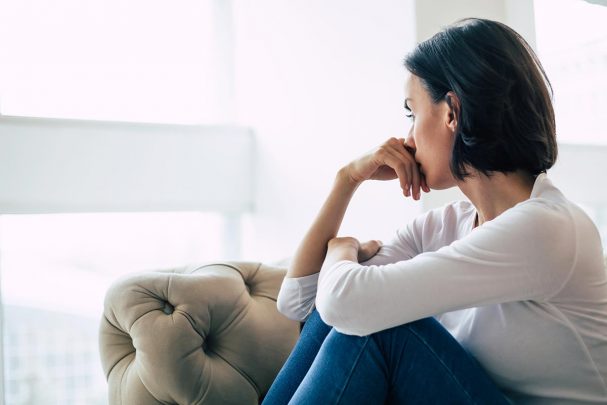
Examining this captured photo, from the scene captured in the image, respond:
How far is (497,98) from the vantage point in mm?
1132

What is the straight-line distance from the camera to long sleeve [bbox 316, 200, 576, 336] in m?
1.05

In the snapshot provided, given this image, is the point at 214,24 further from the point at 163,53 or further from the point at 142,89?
the point at 142,89

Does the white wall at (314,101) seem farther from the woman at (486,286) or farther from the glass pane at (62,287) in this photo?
the woman at (486,286)

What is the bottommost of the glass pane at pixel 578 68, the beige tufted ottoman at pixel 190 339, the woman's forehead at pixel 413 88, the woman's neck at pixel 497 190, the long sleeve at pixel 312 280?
the beige tufted ottoman at pixel 190 339

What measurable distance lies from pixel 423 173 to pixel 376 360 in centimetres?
45

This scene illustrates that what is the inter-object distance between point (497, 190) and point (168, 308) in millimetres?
781

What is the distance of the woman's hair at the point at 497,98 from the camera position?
113 centimetres

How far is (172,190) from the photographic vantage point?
2.47 metres

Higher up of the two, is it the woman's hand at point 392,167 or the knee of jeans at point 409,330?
the woman's hand at point 392,167

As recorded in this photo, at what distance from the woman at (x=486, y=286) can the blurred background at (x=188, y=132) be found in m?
0.66

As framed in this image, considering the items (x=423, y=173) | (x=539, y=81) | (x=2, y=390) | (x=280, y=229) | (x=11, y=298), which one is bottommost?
(x=2, y=390)

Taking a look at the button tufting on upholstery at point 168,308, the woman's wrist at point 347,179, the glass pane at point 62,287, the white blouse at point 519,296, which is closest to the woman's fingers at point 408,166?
the woman's wrist at point 347,179

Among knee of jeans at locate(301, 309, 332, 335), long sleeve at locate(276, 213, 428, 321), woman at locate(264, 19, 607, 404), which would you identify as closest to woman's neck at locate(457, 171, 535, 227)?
woman at locate(264, 19, 607, 404)

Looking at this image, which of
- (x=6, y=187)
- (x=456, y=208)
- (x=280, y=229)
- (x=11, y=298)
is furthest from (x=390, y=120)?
(x=11, y=298)
